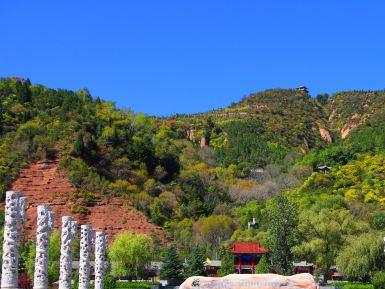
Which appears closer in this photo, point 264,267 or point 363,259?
point 363,259

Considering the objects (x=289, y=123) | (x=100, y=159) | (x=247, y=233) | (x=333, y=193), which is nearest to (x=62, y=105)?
(x=100, y=159)

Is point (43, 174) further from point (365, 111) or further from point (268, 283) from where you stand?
point (365, 111)

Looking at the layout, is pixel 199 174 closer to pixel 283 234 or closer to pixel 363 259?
pixel 283 234

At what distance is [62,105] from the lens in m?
92.6

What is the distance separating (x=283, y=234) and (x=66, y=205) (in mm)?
33564

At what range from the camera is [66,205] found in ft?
249

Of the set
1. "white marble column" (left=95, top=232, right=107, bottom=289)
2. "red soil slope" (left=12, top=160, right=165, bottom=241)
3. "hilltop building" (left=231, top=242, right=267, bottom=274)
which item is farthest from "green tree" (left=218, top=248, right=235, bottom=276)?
"red soil slope" (left=12, top=160, right=165, bottom=241)

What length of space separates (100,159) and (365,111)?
90.5 metres

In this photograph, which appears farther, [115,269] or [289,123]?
[289,123]

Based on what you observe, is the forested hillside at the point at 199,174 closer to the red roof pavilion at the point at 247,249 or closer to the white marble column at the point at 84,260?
the red roof pavilion at the point at 247,249

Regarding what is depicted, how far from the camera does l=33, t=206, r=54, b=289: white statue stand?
92.4 feet

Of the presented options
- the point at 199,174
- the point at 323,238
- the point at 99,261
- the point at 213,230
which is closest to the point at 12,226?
the point at 99,261

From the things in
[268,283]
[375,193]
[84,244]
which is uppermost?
[375,193]

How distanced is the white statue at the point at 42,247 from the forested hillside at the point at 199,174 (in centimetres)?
2536
